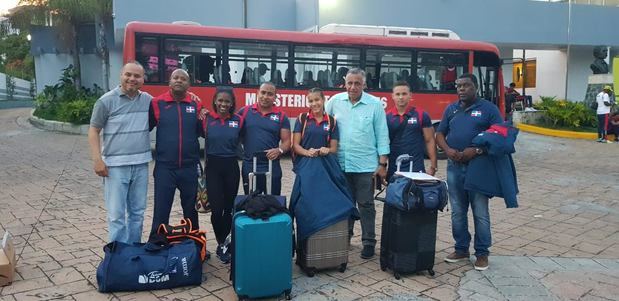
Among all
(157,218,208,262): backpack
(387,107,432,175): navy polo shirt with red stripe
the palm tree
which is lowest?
(157,218,208,262): backpack

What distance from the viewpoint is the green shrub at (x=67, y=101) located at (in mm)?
15539

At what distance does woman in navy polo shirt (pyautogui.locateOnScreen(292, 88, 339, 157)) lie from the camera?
4.25m

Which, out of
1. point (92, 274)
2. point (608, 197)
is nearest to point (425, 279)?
point (92, 274)

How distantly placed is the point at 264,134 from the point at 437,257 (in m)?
1.98

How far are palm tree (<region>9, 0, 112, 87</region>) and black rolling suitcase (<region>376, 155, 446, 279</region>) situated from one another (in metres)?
15.7

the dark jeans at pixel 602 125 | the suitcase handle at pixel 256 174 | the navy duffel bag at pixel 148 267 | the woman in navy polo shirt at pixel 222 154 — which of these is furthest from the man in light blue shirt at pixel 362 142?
the dark jeans at pixel 602 125

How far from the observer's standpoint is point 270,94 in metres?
4.28

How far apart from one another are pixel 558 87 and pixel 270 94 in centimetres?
2081

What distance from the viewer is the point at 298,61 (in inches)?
429

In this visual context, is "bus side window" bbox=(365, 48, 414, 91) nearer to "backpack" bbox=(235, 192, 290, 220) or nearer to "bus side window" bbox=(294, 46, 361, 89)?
"bus side window" bbox=(294, 46, 361, 89)

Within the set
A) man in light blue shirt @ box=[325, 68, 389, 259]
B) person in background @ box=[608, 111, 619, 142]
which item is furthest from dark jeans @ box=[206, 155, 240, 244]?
person in background @ box=[608, 111, 619, 142]

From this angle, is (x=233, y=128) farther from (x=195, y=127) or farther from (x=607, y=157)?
(x=607, y=157)

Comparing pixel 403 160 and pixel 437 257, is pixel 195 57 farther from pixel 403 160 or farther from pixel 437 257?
pixel 437 257

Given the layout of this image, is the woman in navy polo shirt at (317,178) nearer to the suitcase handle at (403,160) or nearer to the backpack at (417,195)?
the backpack at (417,195)
